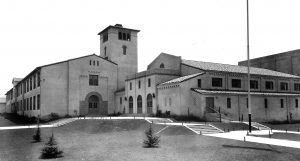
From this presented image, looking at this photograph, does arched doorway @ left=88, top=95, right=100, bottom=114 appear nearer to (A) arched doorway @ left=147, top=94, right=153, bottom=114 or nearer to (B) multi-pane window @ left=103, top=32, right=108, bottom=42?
(A) arched doorway @ left=147, top=94, right=153, bottom=114

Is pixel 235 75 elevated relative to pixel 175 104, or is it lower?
elevated

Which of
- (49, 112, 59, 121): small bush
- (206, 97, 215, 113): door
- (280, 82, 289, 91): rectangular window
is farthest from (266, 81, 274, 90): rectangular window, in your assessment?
(49, 112, 59, 121): small bush

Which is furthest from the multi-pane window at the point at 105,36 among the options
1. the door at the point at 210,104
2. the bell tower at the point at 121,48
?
the door at the point at 210,104

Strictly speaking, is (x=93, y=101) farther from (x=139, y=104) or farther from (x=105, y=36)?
(x=105, y=36)

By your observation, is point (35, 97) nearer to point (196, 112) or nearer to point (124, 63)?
point (124, 63)

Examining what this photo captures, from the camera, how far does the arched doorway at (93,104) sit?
5003 cm

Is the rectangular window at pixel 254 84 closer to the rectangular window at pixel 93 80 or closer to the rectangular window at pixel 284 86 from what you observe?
the rectangular window at pixel 284 86

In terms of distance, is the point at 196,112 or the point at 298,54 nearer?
the point at 196,112

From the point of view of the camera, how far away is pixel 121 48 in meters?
58.0

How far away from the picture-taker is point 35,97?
4988cm

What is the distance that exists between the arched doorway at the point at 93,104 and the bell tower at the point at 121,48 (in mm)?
6563

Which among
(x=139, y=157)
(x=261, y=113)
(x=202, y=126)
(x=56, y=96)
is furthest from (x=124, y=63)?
(x=139, y=157)

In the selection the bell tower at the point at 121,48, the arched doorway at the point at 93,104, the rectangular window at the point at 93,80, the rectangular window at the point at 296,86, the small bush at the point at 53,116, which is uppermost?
the bell tower at the point at 121,48

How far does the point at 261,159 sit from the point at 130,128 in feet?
56.1
